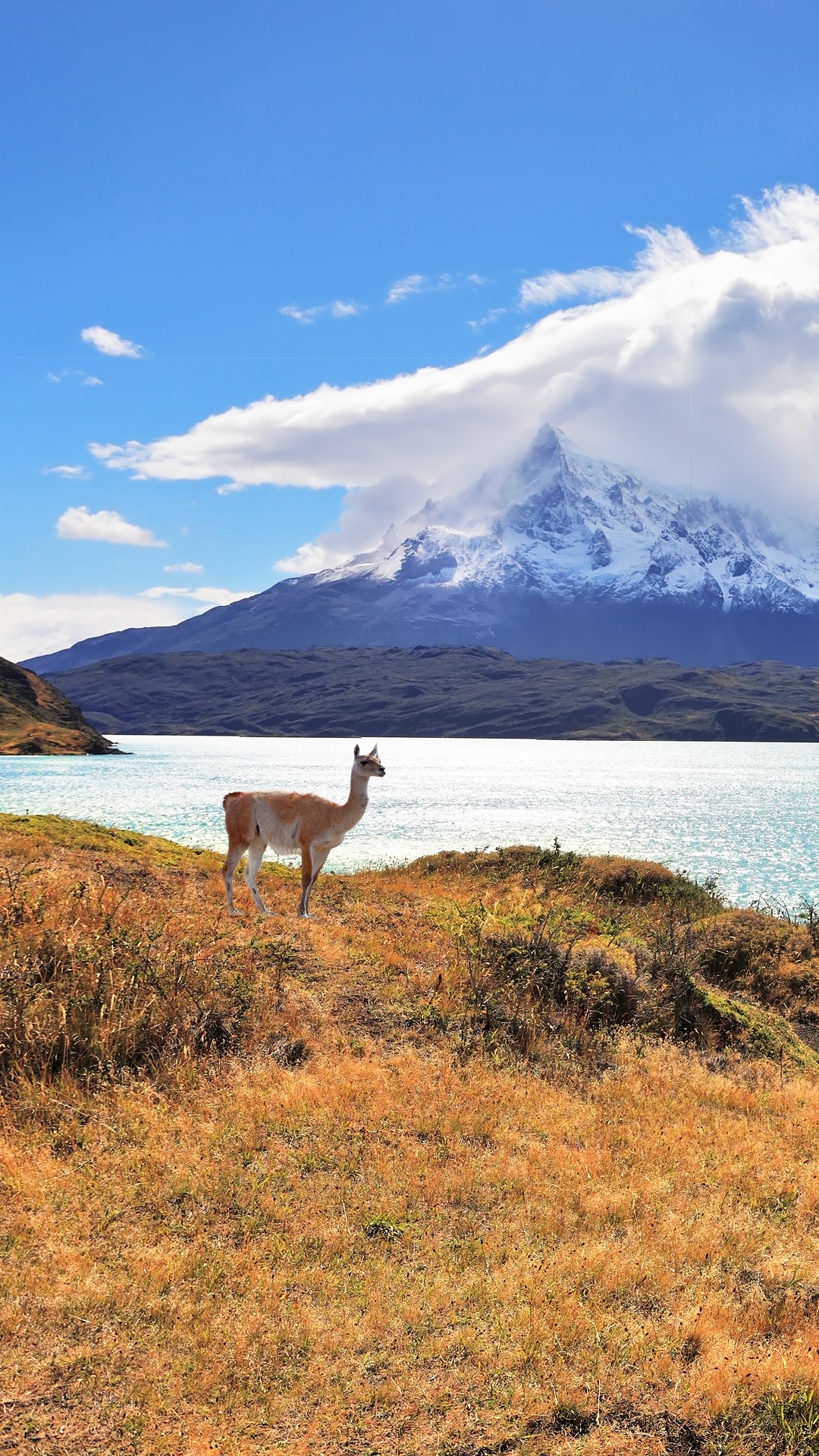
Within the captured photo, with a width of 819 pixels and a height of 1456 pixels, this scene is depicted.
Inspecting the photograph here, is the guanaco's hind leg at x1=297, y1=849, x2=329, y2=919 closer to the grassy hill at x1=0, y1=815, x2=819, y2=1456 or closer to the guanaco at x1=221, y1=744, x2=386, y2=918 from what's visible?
the guanaco at x1=221, y1=744, x2=386, y2=918

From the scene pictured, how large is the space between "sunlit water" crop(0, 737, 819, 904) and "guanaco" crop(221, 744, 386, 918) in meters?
19.2

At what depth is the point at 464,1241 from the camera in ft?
24.3

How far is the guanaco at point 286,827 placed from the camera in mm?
→ 17672

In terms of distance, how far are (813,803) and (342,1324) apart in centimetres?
10929

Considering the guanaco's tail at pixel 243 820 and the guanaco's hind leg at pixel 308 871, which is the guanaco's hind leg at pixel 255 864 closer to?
the guanaco's tail at pixel 243 820

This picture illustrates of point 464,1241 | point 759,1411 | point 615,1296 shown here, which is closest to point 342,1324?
point 464,1241

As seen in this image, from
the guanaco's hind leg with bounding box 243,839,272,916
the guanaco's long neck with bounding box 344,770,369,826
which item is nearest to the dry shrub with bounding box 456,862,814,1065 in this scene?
the guanaco's long neck with bounding box 344,770,369,826

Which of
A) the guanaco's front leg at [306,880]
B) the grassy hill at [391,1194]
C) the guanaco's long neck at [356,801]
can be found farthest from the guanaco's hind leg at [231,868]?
the guanaco's long neck at [356,801]

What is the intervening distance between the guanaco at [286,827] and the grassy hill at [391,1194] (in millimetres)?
2024

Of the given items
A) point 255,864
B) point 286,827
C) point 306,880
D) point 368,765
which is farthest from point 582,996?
point 255,864

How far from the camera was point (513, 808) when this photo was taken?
9212 centimetres

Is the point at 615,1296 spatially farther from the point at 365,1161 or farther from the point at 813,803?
the point at 813,803

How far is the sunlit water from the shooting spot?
57.2 m

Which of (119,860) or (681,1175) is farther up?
(119,860)
